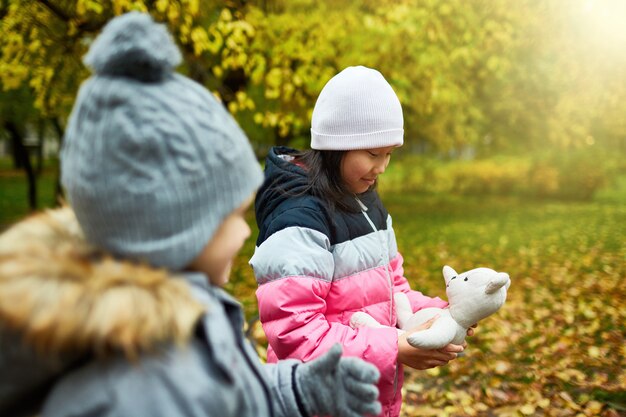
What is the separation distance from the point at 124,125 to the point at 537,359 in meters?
5.52

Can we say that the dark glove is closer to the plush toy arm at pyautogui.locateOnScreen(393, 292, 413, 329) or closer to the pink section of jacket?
the pink section of jacket

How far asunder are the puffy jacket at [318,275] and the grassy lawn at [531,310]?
280 cm

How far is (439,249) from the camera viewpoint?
11.7m

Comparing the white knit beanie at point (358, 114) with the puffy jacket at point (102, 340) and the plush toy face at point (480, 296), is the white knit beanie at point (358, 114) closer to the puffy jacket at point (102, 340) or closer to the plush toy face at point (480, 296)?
the plush toy face at point (480, 296)

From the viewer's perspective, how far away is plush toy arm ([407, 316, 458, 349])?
6.67 feet

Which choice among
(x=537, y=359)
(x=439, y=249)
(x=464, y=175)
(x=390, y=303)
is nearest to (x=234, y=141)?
(x=390, y=303)

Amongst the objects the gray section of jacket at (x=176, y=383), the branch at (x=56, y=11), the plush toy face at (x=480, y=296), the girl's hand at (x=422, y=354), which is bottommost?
the girl's hand at (x=422, y=354)

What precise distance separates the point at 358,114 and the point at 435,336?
924 millimetres

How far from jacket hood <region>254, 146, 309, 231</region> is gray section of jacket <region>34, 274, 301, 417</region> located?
0.91 metres

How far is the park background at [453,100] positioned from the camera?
525 cm

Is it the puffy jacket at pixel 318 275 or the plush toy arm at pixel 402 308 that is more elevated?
the puffy jacket at pixel 318 275

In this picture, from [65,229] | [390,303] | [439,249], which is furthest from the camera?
[439,249]

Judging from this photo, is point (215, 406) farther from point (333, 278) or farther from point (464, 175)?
point (464, 175)

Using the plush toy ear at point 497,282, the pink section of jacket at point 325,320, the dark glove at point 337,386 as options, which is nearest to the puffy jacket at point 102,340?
the dark glove at point 337,386
